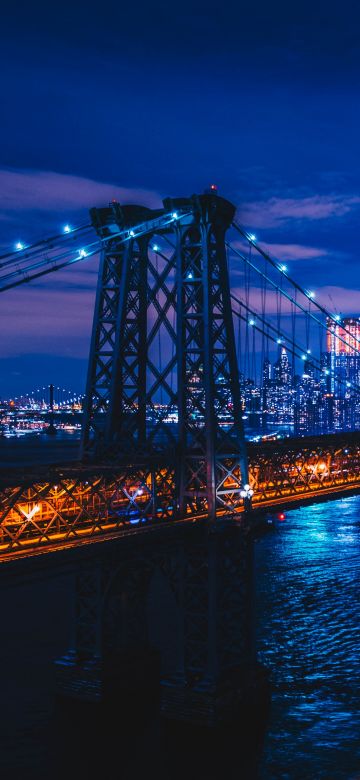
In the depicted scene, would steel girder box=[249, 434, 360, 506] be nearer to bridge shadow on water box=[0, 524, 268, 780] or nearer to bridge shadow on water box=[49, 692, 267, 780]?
bridge shadow on water box=[0, 524, 268, 780]

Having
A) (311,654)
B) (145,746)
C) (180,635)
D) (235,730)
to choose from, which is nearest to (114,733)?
(145,746)

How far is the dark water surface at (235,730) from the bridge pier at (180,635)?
87 cm

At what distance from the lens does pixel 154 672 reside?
3142 centimetres

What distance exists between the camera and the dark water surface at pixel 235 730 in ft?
87.7

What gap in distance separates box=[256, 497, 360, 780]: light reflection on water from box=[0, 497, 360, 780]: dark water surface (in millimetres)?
44

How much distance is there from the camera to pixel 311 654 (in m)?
36.5

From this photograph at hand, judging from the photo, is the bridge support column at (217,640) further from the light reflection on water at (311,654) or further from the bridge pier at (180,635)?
the light reflection on water at (311,654)

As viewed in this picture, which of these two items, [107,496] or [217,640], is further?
[107,496]

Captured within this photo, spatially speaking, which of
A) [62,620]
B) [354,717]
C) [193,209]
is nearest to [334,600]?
[62,620]

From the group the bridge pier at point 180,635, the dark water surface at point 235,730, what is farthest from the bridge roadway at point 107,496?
the dark water surface at point 235,730

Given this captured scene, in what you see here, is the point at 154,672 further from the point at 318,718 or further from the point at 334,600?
the point at 334,600

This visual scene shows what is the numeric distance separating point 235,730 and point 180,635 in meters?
3.17

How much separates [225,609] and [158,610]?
13.6 m

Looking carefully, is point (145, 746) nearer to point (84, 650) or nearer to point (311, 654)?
point (84, 650)
